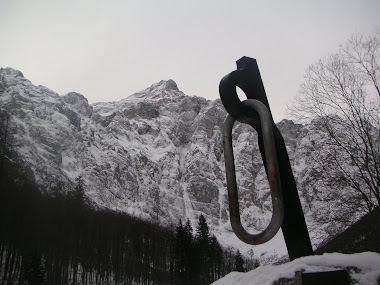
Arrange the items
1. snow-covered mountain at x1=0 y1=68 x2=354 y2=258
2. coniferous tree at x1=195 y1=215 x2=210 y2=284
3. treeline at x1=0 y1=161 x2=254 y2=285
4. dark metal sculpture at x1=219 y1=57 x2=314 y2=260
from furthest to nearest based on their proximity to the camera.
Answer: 1. snow-covered mountain at x1=0 y1=68 x2=354 y2=258
2. coniferous tree at x1=195 y1=215 x2=210 y2=284
3. treeline at x1=0 y1=161 x2=254 y2=285
4. dark metal sculpture at x1=219 y1=57 x2=314 y2=260

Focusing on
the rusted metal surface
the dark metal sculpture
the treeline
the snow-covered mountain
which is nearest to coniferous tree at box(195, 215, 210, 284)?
the treeline

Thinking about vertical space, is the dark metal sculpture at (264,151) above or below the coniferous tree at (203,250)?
below

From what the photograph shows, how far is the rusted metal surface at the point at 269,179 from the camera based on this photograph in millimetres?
3188

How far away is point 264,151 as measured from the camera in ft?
13.4

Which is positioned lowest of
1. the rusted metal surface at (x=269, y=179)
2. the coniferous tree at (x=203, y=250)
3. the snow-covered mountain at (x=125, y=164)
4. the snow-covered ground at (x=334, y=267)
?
the snow-covered ground at (x=334, y=267)

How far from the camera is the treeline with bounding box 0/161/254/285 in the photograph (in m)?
39.3

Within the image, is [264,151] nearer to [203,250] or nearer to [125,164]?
[203,250]

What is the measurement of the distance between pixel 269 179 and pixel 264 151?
2.54ft

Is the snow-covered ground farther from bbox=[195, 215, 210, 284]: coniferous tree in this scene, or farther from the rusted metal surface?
bbox=[195, 215, 210, 284]: coniferous tree

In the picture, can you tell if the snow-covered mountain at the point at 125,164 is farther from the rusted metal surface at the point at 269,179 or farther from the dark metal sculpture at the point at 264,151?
the rusted metal surface at the point at 269,179

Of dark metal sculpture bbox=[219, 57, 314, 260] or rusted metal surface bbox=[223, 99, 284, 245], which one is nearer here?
rusted metal surface bbox=[223, 99, 284, 245]

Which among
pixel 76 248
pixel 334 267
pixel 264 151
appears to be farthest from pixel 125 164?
pixel 334 267

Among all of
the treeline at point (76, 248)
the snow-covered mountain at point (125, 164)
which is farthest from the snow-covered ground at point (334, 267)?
the snow-covered mountain at point (125, 164)

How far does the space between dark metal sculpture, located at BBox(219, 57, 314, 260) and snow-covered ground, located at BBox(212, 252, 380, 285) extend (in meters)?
0.40
